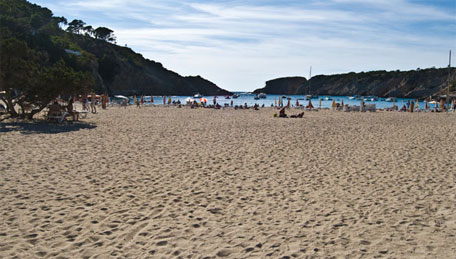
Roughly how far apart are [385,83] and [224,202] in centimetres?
13189

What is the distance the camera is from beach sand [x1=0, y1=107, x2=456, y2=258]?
3641mm

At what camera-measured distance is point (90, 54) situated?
77.6 metres

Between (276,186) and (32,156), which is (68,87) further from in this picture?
(276,186)

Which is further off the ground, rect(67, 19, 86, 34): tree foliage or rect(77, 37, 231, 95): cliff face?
rect(67, 19, 86, 34): tree foliage

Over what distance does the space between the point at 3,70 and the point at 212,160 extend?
Answer: 1035 centimetres

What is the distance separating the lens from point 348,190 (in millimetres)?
5711

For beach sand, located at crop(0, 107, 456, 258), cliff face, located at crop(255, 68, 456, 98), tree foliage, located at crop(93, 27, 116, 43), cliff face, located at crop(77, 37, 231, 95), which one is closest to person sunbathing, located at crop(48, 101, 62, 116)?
beach sand, located at crop(0, 107, 456, 258)

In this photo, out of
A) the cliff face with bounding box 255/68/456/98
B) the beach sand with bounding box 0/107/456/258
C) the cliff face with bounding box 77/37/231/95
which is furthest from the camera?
the cliff face with bounding box 255/68/456/98

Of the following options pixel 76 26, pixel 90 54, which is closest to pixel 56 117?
pixel 90 54

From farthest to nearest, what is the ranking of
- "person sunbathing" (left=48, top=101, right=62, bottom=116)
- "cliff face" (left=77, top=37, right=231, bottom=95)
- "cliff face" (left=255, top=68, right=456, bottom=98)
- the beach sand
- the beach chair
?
"cliff face" (left=255, top=68, right=456, bottom=98) → "cliff face" (left=77, top=37, right=231, bottom=95) → "person sunbathing" (left=48, top=101, right=62, bottom=116) → the beach chair → the beach sand

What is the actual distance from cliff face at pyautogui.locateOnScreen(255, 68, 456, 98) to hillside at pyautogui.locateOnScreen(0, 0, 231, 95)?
47.9 meters

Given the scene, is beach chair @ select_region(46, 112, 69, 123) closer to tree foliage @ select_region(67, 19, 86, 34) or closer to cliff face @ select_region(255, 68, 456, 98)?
cliff face @ select_region(255, 68, 456, 98)

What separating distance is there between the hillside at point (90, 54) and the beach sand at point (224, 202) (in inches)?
1593

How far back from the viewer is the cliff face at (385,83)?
105m
